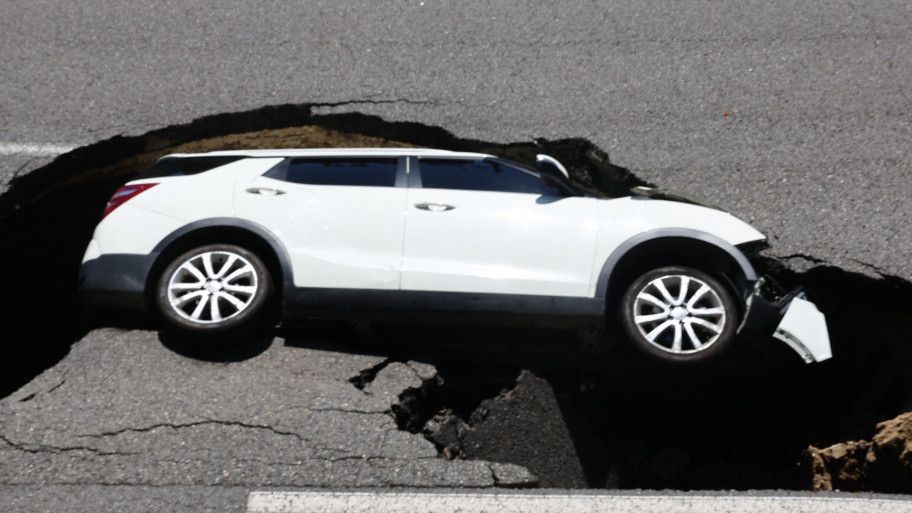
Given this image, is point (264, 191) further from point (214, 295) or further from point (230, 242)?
point (214, 295)

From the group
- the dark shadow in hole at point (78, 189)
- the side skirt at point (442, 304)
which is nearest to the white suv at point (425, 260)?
the side skirt at point (442, 304)

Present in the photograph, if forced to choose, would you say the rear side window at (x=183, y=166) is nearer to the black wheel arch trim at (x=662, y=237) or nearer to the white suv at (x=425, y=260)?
the white suv at (x=425, y=260)

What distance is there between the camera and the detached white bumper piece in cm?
727

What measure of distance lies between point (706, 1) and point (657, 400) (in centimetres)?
405

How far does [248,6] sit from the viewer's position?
35.1ft

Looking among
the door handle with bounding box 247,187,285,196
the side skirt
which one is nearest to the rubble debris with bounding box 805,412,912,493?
the side skirt

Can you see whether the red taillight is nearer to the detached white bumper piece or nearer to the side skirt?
the side skirt

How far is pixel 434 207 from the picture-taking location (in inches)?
295

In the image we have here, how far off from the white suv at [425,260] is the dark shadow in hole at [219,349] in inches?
8.3

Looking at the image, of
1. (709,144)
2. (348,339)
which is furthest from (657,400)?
(348,339)

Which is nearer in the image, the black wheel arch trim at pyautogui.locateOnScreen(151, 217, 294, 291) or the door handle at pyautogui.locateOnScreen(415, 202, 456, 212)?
the black wheel arch trim at pyautogui.locateOnScreen(151, 217, 294, 291)

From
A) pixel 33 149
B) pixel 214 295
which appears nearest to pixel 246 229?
pixel 214 295

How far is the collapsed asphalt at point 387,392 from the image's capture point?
6.59 m

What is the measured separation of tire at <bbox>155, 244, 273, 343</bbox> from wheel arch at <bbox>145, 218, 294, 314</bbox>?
0.08 meters
